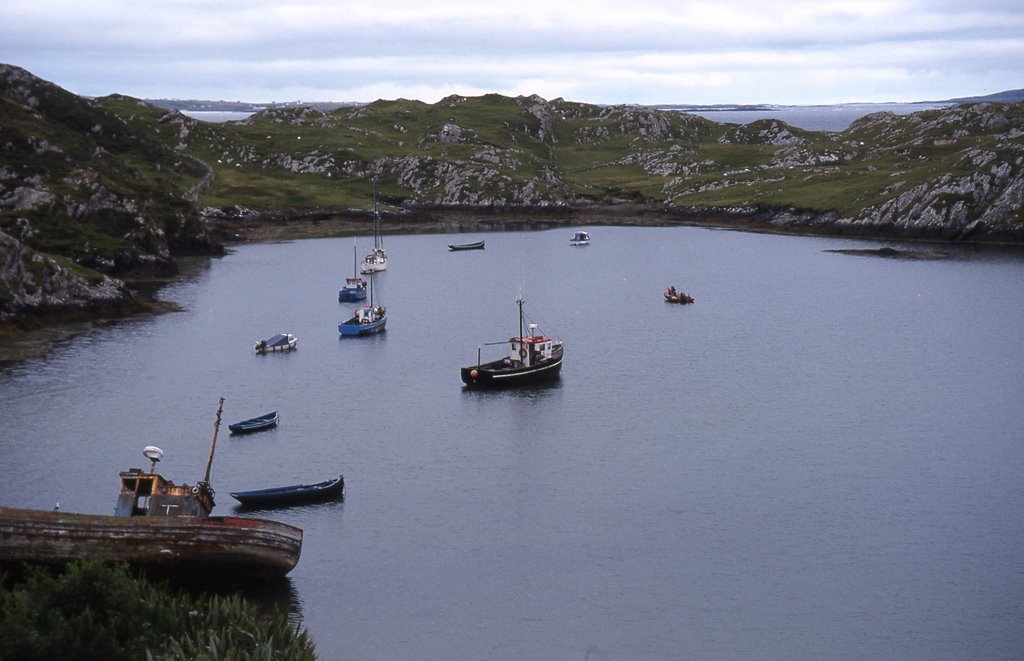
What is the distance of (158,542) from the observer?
178 ft

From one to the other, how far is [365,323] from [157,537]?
74108 mm

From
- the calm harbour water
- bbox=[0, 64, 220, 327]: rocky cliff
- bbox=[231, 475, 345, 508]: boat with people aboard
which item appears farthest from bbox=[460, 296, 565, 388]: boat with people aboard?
bbox=[0, 64, 220, 327]: rocky cliff

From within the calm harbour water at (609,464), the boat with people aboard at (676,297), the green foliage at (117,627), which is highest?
the green foliage at (117,627)

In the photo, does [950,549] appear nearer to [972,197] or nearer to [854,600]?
[854,600]

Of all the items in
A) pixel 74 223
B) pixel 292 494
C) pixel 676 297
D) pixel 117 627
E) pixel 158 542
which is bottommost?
pixel 292 494

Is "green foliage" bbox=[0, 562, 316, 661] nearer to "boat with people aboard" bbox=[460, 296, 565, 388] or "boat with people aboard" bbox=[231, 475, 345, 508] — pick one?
"boat with people aboard" bbox=[231, 475, 345, 508]

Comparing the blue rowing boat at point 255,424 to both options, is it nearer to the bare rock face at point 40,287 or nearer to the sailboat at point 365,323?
the sailboat at point 365,323

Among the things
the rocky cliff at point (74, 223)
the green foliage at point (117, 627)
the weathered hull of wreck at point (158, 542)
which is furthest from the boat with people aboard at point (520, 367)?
the green foliage at point (117, 627)

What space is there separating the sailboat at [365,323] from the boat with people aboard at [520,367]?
2327 cm

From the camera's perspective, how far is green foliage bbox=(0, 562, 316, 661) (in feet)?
127

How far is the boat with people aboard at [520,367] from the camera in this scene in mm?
100812

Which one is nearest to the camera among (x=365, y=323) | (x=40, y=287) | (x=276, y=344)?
(x=276, y=344)

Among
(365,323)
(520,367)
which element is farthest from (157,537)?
(365,323)

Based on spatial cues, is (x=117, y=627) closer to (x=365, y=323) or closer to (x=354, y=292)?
(x=365, y=323)
